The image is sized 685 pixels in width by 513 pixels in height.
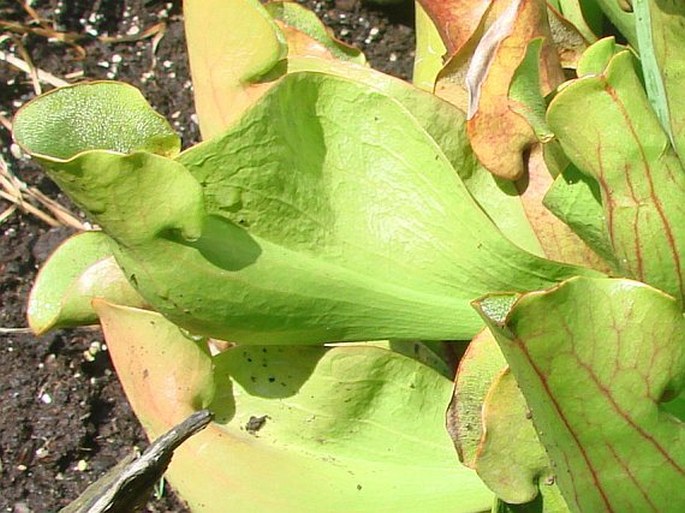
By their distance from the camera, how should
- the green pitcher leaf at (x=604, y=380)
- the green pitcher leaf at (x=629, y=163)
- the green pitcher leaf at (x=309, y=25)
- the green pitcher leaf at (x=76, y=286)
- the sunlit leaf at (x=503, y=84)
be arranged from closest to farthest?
1. the green pitcher leaf at (x=604, y=380)
2. the green pitcher leaf at (x=629, y=163)
3. the sunlit leaf at (x=503, y=84)
4. the green pitcher leaf at (x=76, y=286)
5. the green pitcher leaf at (x=309, y=25)

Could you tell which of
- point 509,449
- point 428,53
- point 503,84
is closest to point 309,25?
point 428,53

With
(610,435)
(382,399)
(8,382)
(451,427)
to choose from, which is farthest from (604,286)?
(8,382)

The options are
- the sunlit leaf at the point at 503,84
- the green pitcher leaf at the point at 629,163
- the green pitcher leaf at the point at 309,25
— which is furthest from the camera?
the green pitcher leaf at the point at 309,25

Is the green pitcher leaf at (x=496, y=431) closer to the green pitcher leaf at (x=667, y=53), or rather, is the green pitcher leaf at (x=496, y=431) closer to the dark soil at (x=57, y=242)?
the green pitcher leaf at (x=667, y=53)

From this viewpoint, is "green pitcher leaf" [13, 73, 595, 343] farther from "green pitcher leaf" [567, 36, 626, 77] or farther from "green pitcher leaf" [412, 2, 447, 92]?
"green pitcher leaf" [412, 2, 447, 92]

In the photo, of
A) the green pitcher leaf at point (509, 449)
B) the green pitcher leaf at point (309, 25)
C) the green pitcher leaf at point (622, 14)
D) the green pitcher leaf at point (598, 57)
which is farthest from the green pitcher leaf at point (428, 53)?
the green pitcher leaf at point (509, 449)

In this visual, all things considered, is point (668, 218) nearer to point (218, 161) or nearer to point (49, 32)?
point (218, 161)
